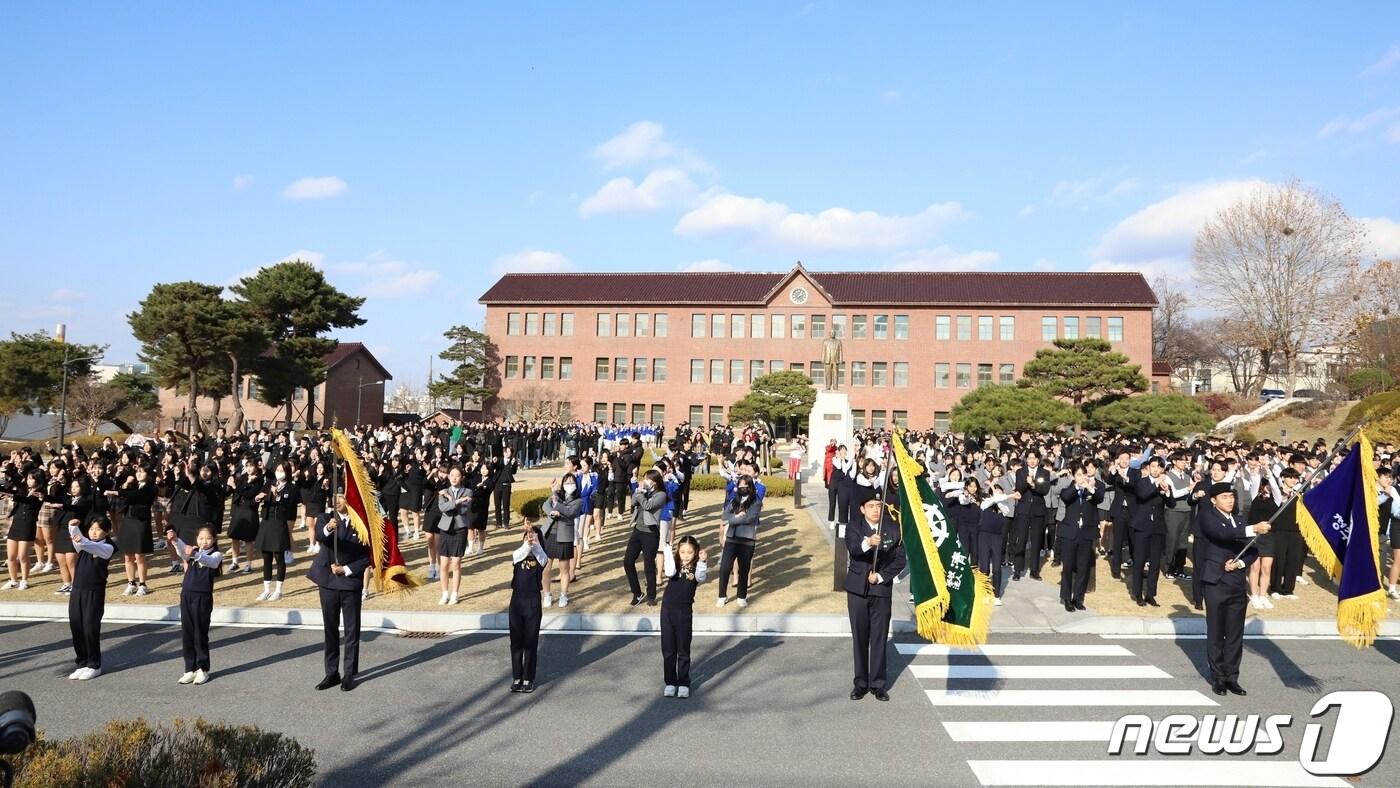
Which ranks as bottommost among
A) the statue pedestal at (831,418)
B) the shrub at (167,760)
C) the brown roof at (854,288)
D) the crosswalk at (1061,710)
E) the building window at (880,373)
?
the crosswalk at (1061,710)

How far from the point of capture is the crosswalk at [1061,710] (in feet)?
21.1

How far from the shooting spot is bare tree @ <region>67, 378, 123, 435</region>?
46.2 meters

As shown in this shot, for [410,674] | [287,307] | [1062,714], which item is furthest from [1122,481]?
[287,307]

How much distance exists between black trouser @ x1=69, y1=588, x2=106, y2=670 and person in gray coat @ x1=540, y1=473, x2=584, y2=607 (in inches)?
196

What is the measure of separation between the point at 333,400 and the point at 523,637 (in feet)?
205

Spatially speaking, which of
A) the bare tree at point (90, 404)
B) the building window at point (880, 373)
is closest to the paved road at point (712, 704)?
the bare tree at point (90, 404)

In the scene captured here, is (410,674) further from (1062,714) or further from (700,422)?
(700,422)

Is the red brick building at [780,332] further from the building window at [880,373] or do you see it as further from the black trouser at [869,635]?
the black trouser at [869,635]

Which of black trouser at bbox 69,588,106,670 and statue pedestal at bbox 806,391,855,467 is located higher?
statue pedestal at bbox 806,391,855,467

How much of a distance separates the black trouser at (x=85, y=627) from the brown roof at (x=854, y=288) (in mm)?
57038

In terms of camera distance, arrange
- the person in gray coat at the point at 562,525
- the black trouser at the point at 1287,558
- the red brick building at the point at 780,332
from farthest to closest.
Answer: the red brick building at the point at 780,332, the black trouser at the point at 1287,558, the person in gray coat at the point at 562,525

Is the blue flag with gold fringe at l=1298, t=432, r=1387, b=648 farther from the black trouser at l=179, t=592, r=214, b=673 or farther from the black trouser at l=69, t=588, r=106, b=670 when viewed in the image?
the black trouser at l=69, t=588, r=106, b=670

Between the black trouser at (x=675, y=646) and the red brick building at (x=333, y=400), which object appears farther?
the red brick building at (x=333, y=400)

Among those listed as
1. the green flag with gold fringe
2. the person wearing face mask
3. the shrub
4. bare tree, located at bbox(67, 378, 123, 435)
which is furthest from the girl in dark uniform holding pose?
bare tree, located at bbox(67, 378, 123, 435)
